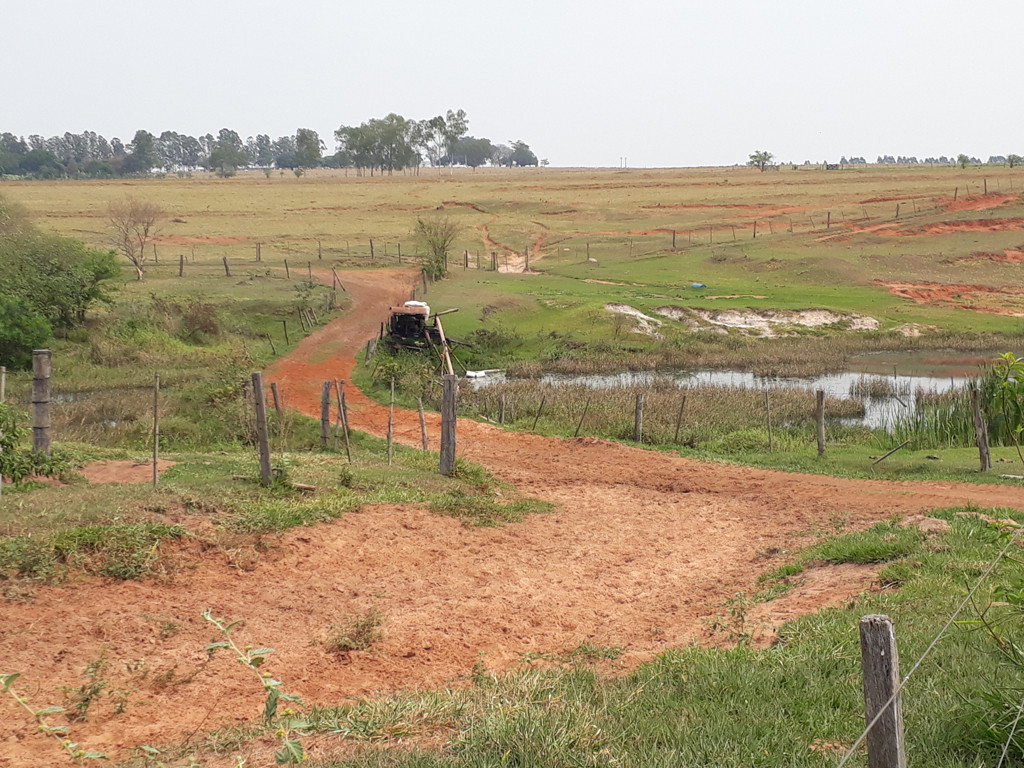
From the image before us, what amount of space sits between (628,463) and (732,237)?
153 feet

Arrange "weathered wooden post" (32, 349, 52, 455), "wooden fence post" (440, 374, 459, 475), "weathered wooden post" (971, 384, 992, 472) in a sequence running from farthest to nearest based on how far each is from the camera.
Result: "weathered wooden post" (971, 384, 992, 472)
"wooden fence post" (440, 374, 459, 475)
"weathered wooden post" (32, 349, 52, 455)

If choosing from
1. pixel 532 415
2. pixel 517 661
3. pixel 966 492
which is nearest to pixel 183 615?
pixel 517 661

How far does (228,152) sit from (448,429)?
152847mm

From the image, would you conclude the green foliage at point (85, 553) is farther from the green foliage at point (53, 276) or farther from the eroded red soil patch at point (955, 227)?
the eroded red soil patch at point (955, 227)

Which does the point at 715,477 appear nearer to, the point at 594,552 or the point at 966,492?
the point at 966,492

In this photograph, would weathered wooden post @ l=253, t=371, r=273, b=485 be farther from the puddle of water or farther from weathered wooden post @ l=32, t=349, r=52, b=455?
the puddle of water

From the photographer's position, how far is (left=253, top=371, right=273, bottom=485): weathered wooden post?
12.4 metres

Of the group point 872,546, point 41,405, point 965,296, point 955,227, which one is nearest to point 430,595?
point 872,546

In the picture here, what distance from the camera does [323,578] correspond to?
10188 mm

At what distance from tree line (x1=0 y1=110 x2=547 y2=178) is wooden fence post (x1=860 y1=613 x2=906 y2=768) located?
457ft

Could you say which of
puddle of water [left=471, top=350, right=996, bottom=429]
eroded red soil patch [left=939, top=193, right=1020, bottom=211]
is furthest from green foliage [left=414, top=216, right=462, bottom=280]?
eroded red soil patch [left=939, top=193, right=1020, bottom=211]

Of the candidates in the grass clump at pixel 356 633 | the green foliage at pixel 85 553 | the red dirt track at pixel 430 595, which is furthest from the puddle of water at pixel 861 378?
the grass clump at pixel 356 633

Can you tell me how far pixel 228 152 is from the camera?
155250 millimetres

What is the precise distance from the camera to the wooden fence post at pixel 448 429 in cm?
1550
